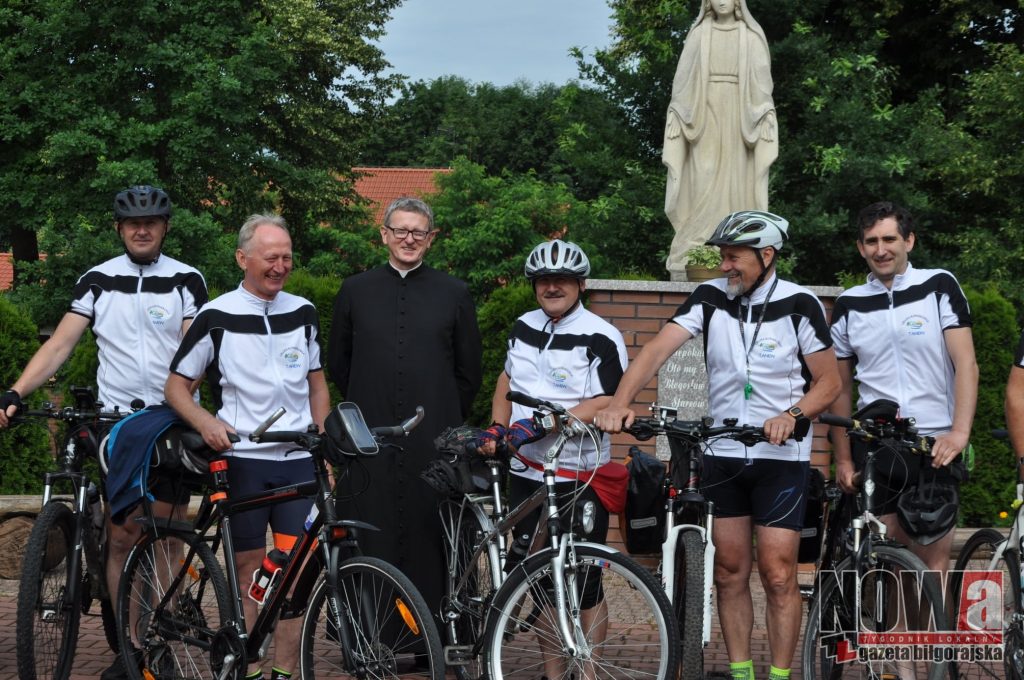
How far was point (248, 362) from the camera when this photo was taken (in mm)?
5156

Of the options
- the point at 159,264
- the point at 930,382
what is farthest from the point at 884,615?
the point at 159,264

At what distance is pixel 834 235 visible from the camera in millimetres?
20719

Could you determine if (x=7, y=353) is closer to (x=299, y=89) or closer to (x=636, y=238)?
(x=636, y=238)

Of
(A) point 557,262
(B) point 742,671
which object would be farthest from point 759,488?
(A) point 557,262

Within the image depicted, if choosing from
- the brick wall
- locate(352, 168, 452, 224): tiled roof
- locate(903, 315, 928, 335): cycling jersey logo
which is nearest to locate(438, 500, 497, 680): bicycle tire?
locate(903, 315, 928, 335): cycling jersey logo

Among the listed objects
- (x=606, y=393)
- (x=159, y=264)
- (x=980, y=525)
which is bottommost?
(x=980, y=525)

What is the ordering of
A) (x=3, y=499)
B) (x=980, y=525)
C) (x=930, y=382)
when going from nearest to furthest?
(x=930, y=382)
(x=3, y=499)
(x=980, y=525)

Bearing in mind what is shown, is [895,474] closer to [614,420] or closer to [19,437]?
[614,420]

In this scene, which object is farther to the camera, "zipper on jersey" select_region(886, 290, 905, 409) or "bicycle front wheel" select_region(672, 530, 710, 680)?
"zipper on jersey" select_region(886, 290, 905, 409)

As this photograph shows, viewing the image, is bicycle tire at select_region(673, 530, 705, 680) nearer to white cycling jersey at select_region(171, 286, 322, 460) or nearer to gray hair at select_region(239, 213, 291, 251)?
white cycling jersey at select_region(171, 286, 322, 460)

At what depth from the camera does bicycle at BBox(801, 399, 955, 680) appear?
4527 mm

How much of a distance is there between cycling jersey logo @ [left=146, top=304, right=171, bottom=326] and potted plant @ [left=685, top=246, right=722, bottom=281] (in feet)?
13.5

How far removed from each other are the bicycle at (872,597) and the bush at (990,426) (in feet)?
15.1

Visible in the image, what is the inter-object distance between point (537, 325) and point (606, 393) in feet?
A: 1.36
